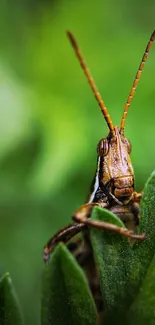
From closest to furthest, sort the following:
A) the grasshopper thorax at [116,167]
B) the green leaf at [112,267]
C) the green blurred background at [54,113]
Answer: the green leaf at [112,267] < the grasshopper thorax at [116,167] < the green blurred background at [54,113]

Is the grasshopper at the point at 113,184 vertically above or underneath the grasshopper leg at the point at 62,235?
above

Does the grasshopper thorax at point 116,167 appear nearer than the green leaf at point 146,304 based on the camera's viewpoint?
No

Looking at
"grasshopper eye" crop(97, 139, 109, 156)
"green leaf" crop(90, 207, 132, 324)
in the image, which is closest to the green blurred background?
"grasshopper eye" crop(97, 139, 109, 156)

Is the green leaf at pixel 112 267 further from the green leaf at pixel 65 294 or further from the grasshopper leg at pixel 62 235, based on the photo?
the grasshopper leg at pixel 62 235

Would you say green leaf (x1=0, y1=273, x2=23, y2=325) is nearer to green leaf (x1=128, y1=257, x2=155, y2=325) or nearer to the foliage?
the foliage

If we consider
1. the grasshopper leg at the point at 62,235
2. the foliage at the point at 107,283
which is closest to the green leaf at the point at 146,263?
the foliage at the point at 107,283

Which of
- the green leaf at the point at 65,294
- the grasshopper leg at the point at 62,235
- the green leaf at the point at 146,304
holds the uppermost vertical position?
the grasshopper leg at the point at 62,235

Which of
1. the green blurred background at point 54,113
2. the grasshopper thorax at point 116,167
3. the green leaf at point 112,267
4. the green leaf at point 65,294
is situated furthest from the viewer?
the green blurred background at point 54,113
